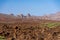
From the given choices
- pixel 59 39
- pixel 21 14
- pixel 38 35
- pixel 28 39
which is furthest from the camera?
pixel 21 14

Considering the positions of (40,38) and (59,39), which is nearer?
(40,38)

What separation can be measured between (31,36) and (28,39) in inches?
37.7

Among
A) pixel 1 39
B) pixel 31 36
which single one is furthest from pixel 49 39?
pixel 1 39

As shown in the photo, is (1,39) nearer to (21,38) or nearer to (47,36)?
(21,38)

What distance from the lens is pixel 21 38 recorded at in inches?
699

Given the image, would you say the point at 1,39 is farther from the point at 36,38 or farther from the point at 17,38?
the point at 36,38

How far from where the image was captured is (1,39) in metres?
19.5

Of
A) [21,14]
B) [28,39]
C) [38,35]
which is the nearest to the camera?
[28,39]

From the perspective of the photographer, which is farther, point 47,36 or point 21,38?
point 47,36

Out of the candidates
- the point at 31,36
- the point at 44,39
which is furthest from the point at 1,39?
the point at 44,39

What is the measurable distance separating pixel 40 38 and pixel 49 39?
3.45 feet

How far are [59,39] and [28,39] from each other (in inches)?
176

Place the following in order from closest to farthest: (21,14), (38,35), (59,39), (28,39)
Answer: (28,39) → (38,35) → (59,39) → (21,14)

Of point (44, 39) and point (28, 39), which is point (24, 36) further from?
point (44, 39)
